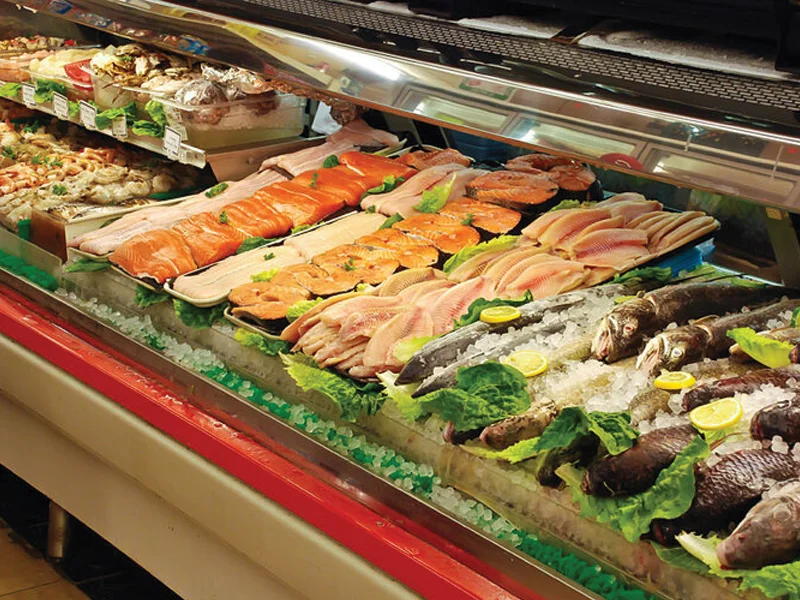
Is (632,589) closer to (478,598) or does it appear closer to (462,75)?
(478,598)

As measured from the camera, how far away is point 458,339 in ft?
8.66

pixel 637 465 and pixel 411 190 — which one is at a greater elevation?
pixel 637 465

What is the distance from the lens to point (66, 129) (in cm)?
541

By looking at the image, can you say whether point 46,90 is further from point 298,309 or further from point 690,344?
point 690,344

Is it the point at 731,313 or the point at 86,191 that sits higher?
the point at 731,313

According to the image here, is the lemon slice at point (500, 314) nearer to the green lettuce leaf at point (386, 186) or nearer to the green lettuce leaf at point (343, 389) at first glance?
the green lettuce leaf at point (343, 389)

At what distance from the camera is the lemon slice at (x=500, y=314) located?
106 inches

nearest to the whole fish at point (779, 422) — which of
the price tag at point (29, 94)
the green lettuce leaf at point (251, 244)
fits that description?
the green lettuce leaf at point (251, 244)

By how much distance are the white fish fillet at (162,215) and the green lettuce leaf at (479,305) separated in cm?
149

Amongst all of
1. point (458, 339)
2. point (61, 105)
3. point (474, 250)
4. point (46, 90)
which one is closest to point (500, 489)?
point (458, 339)

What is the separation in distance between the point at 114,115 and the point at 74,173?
45cm

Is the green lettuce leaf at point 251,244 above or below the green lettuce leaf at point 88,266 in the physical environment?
above

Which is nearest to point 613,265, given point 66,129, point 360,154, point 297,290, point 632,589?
point 297,290

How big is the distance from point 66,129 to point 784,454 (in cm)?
441
